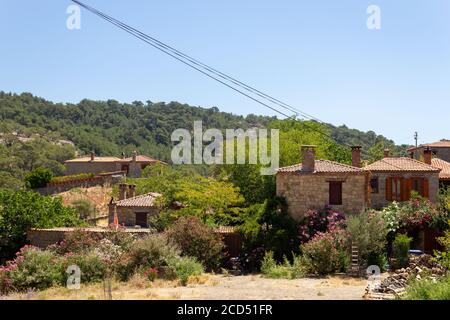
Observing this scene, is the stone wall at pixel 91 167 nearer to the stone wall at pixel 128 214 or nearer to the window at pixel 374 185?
the stone wall at pixel 128 214

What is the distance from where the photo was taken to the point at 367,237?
73.7 feet

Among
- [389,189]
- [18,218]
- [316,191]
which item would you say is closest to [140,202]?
[18,218]

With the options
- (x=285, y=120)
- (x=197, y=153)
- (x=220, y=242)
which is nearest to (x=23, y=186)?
(x=197, y=153)

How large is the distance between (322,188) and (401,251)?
5083mm

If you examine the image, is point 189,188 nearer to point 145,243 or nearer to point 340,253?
point 145,243

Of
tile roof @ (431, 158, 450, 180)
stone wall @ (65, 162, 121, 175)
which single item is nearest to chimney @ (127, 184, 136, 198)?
tile roof @ (431, 158, 450, 180)

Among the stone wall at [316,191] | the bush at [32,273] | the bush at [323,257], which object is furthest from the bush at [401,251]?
the bush at [32,273]

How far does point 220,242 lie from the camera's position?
81.0 ft

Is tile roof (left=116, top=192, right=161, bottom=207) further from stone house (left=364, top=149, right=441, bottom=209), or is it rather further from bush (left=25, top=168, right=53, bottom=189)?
bush (left=25, top=168, right=53, bottom=189)

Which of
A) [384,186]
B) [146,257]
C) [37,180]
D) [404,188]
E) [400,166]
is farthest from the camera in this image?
[37,180]

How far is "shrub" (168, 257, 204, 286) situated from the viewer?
829 inches

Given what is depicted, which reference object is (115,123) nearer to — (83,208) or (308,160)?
(83,208)

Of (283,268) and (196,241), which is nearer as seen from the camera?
(283,268)

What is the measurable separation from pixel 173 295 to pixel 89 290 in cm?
376
